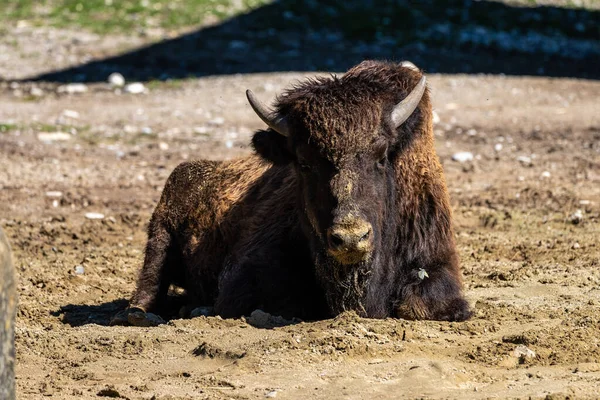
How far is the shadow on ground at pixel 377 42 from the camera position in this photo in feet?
63.9

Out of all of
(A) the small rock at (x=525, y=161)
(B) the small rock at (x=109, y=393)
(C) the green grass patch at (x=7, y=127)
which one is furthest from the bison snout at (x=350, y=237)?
(C) the green grass patch at (x=7, y=127)

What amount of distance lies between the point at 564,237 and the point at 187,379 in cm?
491

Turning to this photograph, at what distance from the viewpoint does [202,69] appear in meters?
19.4

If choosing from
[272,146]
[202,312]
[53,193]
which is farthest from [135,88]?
[272,146]

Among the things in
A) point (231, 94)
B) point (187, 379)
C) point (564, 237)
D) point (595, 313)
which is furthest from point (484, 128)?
point (187, 379)

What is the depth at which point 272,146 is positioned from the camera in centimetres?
678

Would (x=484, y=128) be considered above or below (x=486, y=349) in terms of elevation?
below

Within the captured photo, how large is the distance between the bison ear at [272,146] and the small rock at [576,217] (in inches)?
161

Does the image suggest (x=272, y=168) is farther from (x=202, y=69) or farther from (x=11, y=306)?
(x=202, y=69)

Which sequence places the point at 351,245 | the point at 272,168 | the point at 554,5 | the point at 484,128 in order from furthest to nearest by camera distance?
the point at 554,5
the point at 484,128
the point at 272,168
the point at 351,245

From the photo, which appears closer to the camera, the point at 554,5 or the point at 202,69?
the point at 202,69

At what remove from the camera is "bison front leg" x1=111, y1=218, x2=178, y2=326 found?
27.5ft

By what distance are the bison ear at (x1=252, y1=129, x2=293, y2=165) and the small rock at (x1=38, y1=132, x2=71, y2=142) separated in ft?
26.7

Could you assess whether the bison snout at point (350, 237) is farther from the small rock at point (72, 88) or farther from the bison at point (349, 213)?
the small rock at point (72, 88)
